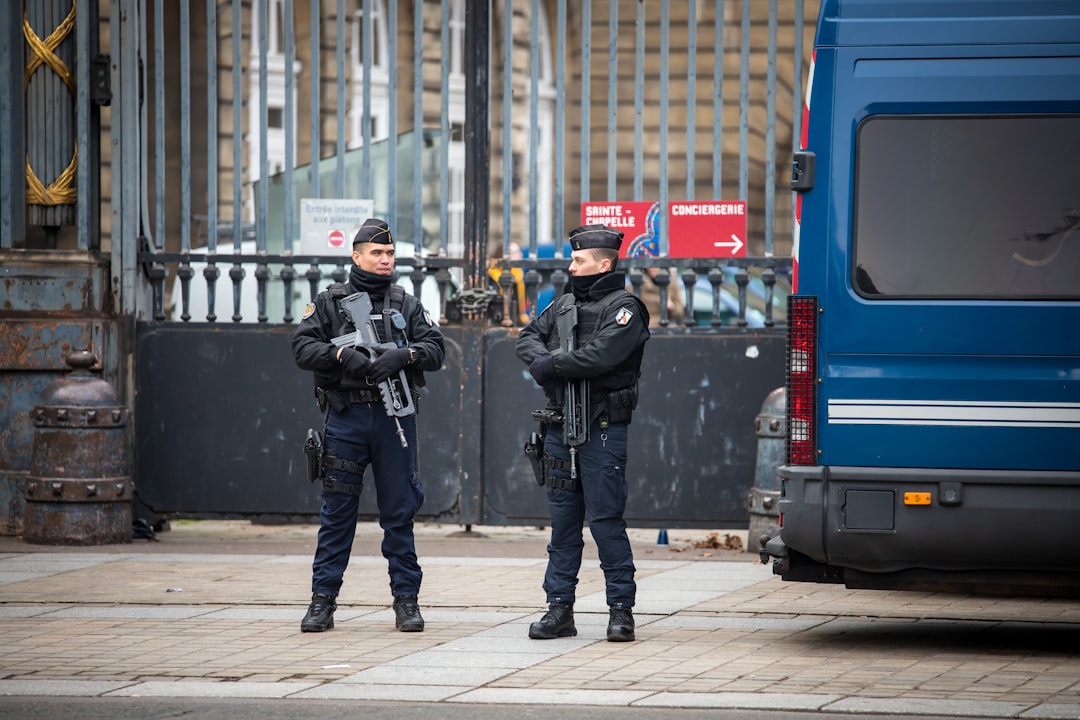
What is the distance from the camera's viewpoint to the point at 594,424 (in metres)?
7.57

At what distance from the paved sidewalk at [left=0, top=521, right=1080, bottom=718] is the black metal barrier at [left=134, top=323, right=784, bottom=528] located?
1.62 ft

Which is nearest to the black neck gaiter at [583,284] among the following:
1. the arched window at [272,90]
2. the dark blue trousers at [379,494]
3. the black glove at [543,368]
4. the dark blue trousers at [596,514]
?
the black glove at [543,368]

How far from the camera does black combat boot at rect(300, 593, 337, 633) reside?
7754mm

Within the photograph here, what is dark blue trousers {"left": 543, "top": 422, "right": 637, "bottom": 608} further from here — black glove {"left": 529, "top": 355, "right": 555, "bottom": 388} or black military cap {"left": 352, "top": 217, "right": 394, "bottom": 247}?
black military cap {"left": 352, "top": 217, "right": 394, "bottom": 247}

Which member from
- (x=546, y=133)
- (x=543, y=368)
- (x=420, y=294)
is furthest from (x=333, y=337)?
(x=546, y=133)

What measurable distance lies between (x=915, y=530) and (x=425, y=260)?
486 centimetres

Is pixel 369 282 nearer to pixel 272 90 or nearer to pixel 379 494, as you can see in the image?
pixel 379 494

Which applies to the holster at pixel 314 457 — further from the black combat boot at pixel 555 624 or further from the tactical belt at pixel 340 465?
the black combat boot at pixel 555 624

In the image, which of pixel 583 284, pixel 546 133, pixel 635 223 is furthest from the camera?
pixel 546 133

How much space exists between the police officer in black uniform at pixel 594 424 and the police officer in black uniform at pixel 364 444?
63cm

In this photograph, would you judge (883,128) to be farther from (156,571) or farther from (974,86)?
(156,571)

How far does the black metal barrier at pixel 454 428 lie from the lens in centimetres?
1088

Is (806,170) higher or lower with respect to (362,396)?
higher

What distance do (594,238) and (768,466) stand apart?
3.18 m
